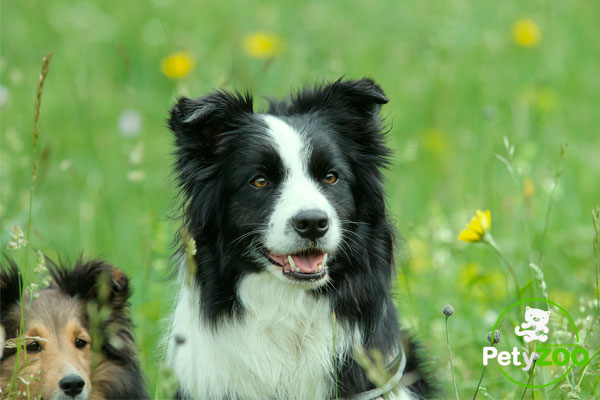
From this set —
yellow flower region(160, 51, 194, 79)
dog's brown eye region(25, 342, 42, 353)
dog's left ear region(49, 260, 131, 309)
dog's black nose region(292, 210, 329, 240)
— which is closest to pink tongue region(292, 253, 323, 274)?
dog's black nose region(292, 210, 329, 240)

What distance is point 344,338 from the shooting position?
147 inches

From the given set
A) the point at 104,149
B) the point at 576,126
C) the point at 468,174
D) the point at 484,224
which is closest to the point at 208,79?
the point at 104,149

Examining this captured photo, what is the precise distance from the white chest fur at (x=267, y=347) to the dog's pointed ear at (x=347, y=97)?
88 cm

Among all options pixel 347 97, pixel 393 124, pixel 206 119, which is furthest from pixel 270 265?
pixel 393 124

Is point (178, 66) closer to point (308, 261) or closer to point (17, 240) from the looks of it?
point (308, 261)

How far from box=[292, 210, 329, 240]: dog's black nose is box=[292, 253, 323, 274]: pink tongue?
166 mm

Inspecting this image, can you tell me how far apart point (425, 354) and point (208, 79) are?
404cm

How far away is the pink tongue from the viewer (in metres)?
3.55

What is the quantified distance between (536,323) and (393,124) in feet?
11.5

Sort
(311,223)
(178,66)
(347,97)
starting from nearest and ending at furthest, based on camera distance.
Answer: (311,223)
(347,97)
(178,66)

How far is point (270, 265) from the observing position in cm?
364

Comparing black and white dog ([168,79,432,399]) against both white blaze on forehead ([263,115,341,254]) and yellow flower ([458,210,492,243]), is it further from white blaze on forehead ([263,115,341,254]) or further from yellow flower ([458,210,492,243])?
yellow flower ([458,210,492,243])

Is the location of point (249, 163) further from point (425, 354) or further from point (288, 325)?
point (425, 354)

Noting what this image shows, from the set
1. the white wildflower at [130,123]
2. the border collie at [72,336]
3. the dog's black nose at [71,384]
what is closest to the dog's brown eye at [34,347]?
the border collie at [72,336]
